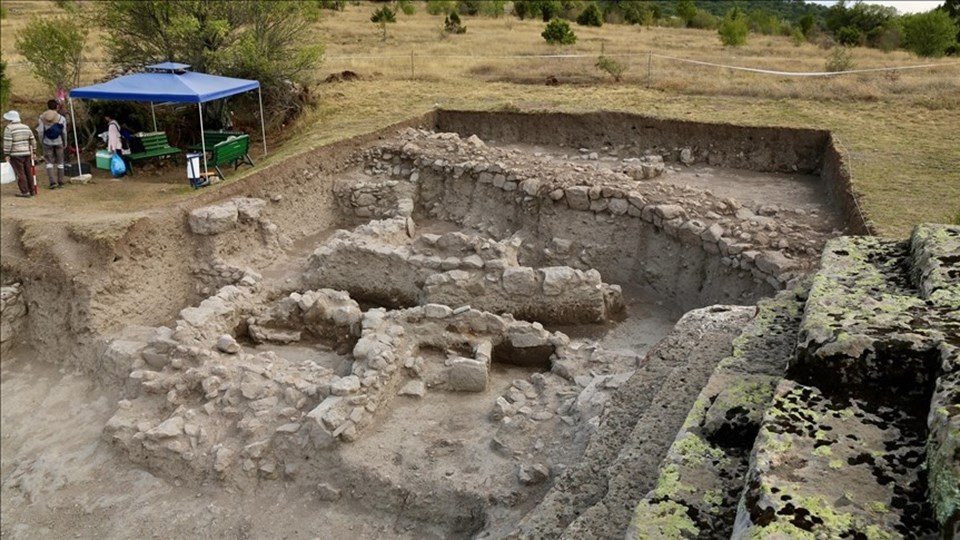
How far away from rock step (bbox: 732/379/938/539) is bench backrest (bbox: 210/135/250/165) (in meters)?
10.8

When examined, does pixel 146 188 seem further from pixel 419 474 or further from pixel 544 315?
pixel 419 474

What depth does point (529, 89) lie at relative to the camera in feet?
62.4

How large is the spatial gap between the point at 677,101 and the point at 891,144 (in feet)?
16.4

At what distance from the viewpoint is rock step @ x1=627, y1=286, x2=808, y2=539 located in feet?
8.82

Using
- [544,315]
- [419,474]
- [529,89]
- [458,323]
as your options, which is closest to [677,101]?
[529,89]

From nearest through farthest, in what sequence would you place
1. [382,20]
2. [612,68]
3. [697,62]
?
A: 1. [612,68]
2. [697,62]
3. [382,20]

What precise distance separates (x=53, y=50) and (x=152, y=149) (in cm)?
384

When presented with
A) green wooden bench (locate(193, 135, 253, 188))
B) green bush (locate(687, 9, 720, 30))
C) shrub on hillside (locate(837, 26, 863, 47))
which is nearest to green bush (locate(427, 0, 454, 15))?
green bush (locate(687, 9, 720, 30))

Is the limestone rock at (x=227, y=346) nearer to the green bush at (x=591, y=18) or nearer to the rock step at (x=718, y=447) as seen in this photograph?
the rock step at (x=718, y=447)

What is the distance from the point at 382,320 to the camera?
27.7 feet

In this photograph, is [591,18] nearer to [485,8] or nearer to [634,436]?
[485,8]

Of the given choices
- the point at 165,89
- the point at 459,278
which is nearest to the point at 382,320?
the point at 459,278

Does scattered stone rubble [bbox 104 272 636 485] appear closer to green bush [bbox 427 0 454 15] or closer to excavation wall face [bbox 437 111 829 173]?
excavation wall face [bbox 437 111 829 173]

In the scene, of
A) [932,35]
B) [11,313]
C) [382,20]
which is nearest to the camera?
[11,313]
